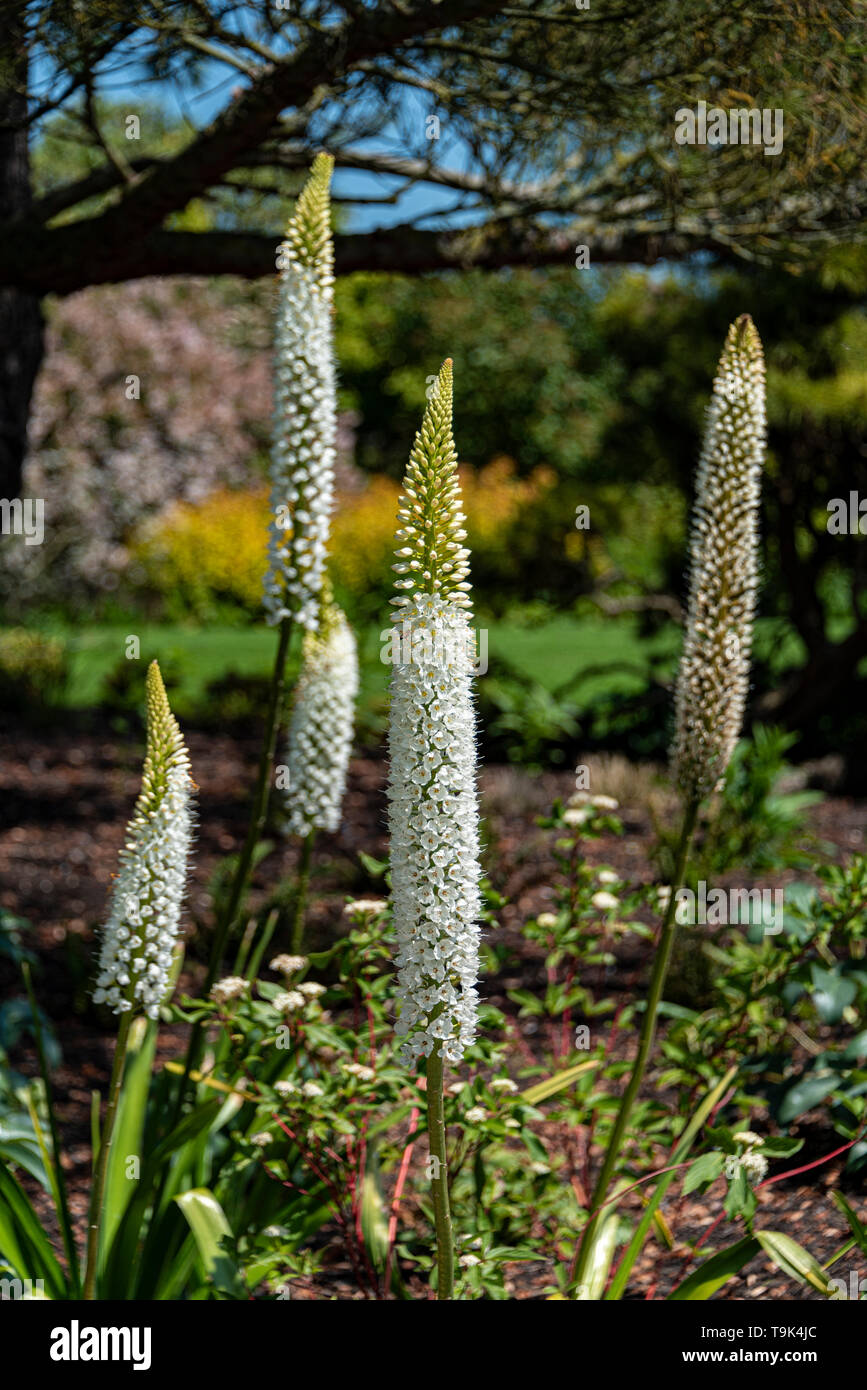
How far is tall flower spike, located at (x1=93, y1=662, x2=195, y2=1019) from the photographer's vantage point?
8.57 ft

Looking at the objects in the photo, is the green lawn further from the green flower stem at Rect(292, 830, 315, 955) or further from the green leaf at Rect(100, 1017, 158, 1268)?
the green leaf at Rect(100, 1017, 158, 1268)

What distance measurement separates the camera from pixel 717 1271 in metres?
3.00

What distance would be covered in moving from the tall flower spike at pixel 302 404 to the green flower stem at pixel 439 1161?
53.4 inches

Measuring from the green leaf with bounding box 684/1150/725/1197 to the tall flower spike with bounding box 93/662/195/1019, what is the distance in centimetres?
119

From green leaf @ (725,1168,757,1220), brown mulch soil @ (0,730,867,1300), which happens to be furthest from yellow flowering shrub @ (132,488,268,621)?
green leaf @ (725,1168,757,1220)

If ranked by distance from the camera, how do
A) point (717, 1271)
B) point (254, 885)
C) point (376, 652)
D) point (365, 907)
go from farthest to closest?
point (376, 652)
point (254, 885)
point (365, 907)
point (717, 1271)

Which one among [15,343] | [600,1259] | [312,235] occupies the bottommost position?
[600,1259]

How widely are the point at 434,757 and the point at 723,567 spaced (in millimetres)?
1153

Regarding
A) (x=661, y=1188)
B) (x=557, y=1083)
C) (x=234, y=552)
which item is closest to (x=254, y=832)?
(x=557, y=1083)

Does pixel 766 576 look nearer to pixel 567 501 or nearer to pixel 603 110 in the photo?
pixel 567 501

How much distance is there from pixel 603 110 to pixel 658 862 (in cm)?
342

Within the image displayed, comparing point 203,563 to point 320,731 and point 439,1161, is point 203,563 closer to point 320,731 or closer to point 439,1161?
point 320,731

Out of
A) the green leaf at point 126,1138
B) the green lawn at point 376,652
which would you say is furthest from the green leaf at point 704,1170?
the green lawn at point 376,652

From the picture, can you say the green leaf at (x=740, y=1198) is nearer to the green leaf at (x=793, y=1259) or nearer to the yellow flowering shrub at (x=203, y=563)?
the green leaf at (x=793, y=1259)
